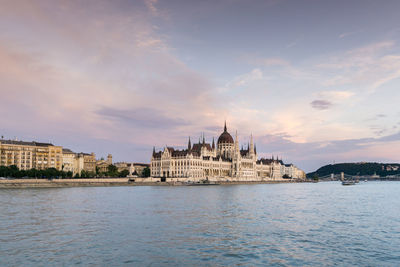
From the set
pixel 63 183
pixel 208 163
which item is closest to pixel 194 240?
pixel 63 183

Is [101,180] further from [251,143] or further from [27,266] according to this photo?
[251,143]

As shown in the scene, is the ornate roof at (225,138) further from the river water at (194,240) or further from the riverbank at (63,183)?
the river water at (194,240)

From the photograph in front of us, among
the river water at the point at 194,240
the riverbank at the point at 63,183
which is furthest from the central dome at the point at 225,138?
the river water at the point at 194,240

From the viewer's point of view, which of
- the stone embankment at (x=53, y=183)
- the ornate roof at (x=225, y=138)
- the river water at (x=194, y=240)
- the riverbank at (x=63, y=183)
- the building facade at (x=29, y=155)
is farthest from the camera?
the ornate roof at (x=225, y=138)

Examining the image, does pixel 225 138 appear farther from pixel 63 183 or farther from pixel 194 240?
pixel 194 240

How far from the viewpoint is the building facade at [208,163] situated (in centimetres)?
14550

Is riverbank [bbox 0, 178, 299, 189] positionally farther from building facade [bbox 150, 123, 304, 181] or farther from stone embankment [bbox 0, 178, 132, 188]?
building facade [bbox 150, 123, 304, 181]

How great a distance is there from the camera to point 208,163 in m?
156

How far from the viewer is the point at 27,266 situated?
1487 cm

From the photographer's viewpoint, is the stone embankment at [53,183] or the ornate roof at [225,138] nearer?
the stone embankment at [53,183]

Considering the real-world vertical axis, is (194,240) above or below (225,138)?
below

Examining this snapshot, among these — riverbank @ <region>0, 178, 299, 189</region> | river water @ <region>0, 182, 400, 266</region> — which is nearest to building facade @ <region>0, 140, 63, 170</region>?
riverbank @ <region>0, 178, 299, 189</region>

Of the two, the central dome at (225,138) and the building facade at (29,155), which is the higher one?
the central dome at (225,138)

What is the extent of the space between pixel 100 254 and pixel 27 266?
10.4 ft
